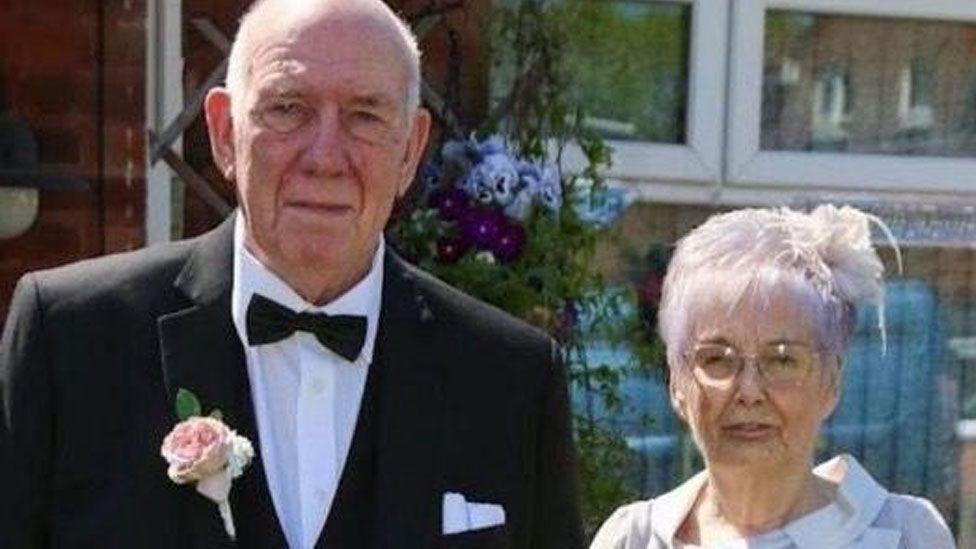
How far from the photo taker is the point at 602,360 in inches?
221

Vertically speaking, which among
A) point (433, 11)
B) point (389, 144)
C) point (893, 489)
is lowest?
point (893, 489)

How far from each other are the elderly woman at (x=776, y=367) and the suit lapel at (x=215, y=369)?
610mm

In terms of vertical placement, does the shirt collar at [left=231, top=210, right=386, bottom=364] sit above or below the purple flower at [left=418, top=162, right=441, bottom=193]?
below

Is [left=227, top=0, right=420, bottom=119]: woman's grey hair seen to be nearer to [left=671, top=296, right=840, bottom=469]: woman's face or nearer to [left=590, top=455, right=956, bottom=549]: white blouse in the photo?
[left=671, top=296, right=840, bottom=469]: woman's face

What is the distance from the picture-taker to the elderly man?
284 cm

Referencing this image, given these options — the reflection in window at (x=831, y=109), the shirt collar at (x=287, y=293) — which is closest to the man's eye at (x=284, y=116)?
the shirt collar at (x=287, y=293)

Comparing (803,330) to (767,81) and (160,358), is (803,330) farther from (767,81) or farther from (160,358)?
(767,81)

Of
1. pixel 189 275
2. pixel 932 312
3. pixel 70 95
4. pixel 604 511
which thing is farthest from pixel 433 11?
pixel 189 275

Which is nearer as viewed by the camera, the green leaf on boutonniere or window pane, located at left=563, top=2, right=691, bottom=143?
the green leaf on boutonniere

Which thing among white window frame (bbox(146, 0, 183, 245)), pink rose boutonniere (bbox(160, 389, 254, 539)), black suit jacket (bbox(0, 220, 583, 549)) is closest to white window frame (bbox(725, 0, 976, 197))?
white window frame (bbox(146, 0, 183, 245))

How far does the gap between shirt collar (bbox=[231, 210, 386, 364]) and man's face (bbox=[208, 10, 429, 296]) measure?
8cm

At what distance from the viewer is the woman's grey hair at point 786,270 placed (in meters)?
2.93

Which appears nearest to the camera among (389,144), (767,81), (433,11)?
(389,144)

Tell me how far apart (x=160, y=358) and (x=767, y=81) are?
3.42 meters
